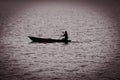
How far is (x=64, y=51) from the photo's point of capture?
49.2 metres

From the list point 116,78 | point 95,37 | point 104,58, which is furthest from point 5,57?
point 95,37

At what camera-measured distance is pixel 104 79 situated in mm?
34344

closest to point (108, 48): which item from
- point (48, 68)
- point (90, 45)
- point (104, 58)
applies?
point (90, 45)

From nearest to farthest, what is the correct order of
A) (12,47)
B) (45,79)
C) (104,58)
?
(45,79)
(104,58)
(12,47)

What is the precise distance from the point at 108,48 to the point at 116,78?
17.4 m

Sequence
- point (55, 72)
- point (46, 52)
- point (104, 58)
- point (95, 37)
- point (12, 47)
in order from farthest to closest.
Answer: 1. point (95, 37)
2. point (12, 47)
3. point (46, 52)
4. point (104, 58)
5. point (55, 72)

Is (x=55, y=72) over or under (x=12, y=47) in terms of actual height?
under

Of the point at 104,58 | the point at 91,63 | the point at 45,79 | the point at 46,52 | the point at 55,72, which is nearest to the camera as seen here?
the point at 45,79

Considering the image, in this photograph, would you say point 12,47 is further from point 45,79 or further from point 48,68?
point 45,79

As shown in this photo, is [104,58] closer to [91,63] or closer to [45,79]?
[91,63]

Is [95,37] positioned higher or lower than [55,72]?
higher

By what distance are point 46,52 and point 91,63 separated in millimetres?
10511

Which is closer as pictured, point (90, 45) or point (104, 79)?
point (104, 79)

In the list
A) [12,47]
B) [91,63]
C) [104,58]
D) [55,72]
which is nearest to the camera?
[55,72]
